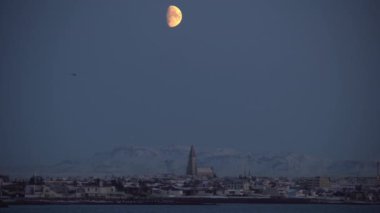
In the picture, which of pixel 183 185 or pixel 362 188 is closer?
pixel 362 188

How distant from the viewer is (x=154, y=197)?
311ft

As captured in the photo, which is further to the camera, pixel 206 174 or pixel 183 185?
pixel 206 174

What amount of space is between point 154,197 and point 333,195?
1796cm

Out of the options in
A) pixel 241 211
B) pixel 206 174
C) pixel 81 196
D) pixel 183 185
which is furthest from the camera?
pixel 206 174

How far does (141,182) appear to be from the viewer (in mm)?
112562

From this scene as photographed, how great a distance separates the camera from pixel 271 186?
108750 mm

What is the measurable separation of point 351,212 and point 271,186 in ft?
116

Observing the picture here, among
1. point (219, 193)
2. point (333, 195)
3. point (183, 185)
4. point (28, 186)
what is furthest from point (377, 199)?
point (28, 186)

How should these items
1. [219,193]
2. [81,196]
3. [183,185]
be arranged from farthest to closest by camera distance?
[183,185] → [219,193] → [81,196]

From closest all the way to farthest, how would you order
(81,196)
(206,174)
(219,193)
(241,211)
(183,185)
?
(241,211) < (81,196) < (219,193) < (183,185) < (206,174)

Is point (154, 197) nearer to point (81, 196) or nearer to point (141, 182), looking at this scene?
point (81, 196)

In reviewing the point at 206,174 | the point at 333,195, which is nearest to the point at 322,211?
the point at 333,195

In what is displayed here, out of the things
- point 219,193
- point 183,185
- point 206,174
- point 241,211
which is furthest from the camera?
point 206,174

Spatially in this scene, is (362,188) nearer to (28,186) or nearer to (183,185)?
(183,185)
